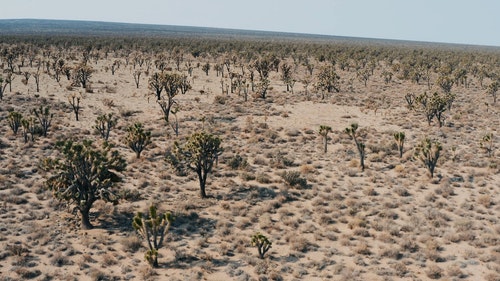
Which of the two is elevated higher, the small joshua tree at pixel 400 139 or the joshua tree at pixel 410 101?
the joshua tree at pixel 410 101

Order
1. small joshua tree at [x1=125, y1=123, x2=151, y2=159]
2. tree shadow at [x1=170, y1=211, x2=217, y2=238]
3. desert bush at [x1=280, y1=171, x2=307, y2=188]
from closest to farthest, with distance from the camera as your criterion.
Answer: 1. tree shadow at [x1=170, y1=211, x2=217, y2=238]
2. desert bush at [x1=280, y1=171, x2=307, y2=188]
3. small joshua tree at [x1=125, y1=123, x2=151, y2=159]

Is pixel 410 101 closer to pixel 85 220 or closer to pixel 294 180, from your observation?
pixel 294 180

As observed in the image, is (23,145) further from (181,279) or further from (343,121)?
(343,121)

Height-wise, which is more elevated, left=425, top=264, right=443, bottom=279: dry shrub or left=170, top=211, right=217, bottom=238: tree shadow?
left=425, top=264, right=443, bottom=279: dry shrub

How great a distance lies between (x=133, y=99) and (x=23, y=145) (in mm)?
19502

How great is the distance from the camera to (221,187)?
2639 centimetres

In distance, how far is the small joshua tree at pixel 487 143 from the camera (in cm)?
3288

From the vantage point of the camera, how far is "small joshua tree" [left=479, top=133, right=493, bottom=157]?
3288 centimetres

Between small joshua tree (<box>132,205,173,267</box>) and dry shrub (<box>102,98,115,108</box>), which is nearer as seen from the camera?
small joshua tree (<box>132,205,173,267</box>)

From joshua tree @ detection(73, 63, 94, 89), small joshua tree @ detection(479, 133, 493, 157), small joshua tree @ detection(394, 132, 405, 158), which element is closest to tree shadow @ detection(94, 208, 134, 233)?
small joshua tree @ detection(394, 132, 405, 158)

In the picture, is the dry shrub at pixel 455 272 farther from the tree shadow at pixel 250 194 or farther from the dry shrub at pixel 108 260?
the dry shrub at pixel 108 260

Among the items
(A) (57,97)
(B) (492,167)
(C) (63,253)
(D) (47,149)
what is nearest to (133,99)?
(A) (57,97)

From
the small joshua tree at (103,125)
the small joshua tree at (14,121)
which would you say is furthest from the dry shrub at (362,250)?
the small joshua tree at (14,121)

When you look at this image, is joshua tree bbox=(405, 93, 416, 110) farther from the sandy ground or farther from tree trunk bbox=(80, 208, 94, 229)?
tree trunk bbox=(80, 208, 94, 229)
